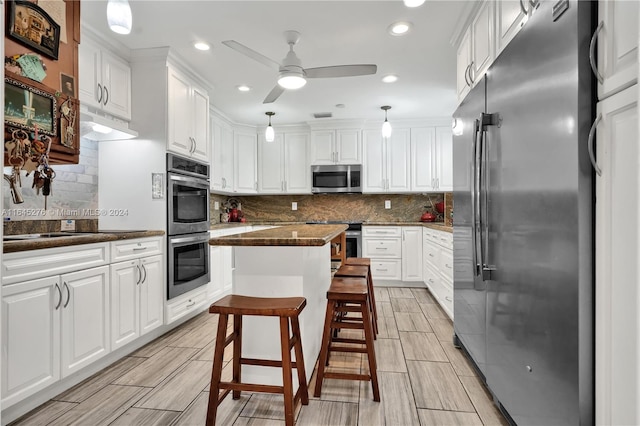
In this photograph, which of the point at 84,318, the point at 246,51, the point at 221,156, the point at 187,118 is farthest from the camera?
the point at 221,156

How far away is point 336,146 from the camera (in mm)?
5414

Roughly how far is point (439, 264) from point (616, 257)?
2.93m

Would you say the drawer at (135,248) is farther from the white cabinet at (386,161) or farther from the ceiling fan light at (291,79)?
the white cabinet at (386,161)

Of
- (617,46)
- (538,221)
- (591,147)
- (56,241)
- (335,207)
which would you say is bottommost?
(56,241)

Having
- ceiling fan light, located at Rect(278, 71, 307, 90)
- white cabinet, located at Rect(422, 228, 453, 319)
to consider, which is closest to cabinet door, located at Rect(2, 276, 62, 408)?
ceiling fan light, located at Rect(278, 71, 307, 90)

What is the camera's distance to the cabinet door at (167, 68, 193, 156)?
316 centimetres

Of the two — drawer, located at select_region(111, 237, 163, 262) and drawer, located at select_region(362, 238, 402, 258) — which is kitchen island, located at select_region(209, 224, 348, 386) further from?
drawer, located at select_region(362, 238, 402, 258)

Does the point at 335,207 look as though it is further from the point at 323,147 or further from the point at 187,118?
the point at 187,118

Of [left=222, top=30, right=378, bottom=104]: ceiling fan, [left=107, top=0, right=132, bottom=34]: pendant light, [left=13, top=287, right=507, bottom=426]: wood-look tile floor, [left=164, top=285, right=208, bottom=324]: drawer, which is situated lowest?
[left=13, top=287, right=507, bottom=426]: wood-look tile floor

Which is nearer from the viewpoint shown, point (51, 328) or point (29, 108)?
point (29, 108)

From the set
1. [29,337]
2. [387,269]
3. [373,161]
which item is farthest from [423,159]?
[29,337]

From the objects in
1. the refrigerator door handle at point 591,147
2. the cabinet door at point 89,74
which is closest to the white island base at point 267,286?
the refrigerator door handle at point 591,147

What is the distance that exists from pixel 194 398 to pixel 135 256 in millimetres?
1187

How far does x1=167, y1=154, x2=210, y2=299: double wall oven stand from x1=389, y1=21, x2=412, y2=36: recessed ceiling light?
2094 mm
